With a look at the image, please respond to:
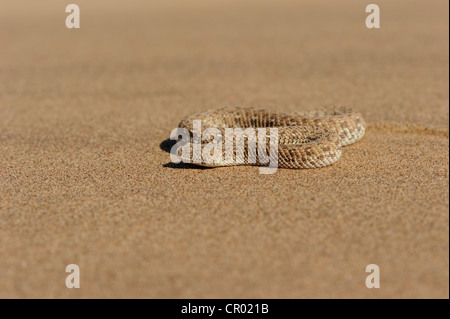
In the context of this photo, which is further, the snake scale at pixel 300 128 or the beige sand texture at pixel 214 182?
the snake scale at pixel 300 128

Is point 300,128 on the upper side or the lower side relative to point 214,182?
upper

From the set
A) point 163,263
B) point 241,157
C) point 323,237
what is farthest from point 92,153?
point 323,237

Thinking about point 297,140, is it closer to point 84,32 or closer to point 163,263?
point 163,263

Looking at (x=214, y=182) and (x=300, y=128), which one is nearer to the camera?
(x=214, y=182)
